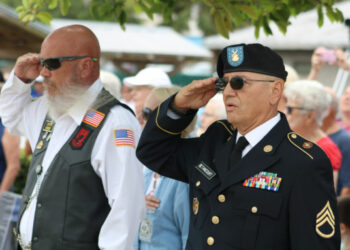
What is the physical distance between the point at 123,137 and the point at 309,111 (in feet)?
7.24

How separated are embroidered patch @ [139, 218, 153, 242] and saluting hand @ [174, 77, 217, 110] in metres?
1.08

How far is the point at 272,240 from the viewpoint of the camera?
2123 mm

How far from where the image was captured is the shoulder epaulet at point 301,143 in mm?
2166

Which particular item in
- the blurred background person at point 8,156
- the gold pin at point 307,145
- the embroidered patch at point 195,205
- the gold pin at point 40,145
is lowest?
the blurred background person at point 8,156

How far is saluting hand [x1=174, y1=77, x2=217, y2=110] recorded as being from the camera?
94.7 inches

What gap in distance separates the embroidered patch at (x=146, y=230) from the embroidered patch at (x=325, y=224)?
141 centimetres

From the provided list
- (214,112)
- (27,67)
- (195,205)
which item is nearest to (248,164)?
(195,205)

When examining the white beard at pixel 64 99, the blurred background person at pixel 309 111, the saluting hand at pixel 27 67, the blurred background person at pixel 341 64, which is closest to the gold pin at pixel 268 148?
the white beard at pixel 64 99

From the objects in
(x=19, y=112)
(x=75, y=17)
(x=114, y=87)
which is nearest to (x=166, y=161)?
(x=19, y=112)

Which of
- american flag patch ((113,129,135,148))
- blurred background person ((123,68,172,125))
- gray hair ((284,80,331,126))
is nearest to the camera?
american flag patch ((113,129,135,148))

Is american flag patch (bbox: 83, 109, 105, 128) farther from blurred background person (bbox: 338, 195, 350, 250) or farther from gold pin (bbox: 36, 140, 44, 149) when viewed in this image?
blurred background person (bbox: 338, 195, 350, 250)

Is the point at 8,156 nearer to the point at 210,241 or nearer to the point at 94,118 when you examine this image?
the point at 94,118

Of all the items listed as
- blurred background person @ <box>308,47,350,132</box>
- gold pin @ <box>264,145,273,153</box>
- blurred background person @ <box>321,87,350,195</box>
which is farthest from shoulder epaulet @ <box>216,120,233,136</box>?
blurred background person @ <box>308,47,350,132</box>

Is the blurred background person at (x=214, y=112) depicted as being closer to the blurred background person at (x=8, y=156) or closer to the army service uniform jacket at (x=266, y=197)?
the blurred background person at (x=8, y=156)
